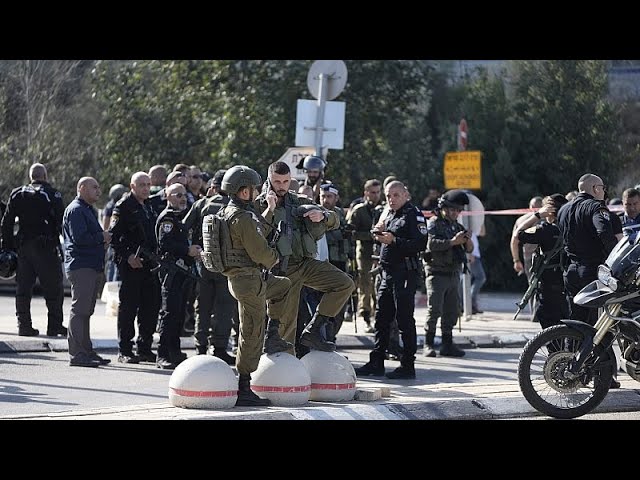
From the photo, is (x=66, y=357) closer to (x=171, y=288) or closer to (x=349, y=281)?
(x=171, y=288)

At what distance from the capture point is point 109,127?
89.0 ft

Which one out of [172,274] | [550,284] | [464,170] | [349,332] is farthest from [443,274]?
[464,170]

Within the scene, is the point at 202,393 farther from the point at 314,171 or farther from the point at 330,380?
the point at 314,171

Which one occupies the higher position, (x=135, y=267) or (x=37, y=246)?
(x=37, y=246)

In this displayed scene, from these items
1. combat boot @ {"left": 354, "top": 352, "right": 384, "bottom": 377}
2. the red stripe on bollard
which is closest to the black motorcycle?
the red stripe on bollard

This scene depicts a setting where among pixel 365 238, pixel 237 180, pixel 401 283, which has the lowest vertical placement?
pixel 401 283

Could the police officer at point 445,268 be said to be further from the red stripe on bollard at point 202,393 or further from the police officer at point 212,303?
the red stripe on bollard at point 202,393

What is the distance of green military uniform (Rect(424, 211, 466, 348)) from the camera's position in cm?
1396

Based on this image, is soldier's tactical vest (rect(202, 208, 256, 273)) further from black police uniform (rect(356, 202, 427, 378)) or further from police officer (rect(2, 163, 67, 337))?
police officer (rect(2, 163, 67, 337))

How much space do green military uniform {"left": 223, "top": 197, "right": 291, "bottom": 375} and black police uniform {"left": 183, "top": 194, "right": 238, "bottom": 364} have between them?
93.3 inches

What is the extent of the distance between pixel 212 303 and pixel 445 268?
2850 millimetres

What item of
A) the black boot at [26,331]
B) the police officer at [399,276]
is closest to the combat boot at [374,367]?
the police officer at [399,276]

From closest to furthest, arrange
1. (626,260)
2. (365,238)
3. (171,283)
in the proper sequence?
(626,260), (171,283), (365,238)

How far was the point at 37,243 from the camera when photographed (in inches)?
581
